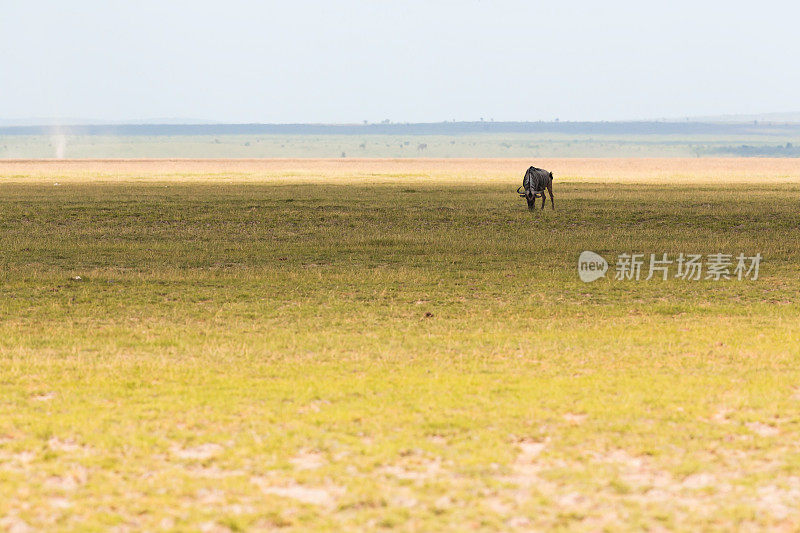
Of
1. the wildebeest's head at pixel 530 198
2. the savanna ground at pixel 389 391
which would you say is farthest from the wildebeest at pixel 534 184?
the savanna ground at pixel 389 391

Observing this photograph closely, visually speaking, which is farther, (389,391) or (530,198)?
(530,198)

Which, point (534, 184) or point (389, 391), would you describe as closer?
point (389, 391)

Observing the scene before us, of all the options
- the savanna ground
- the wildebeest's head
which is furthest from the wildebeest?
the savanna ground

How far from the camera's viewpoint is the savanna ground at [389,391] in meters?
→ 7.45

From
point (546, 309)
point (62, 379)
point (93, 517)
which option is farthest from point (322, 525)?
point (546, 309)

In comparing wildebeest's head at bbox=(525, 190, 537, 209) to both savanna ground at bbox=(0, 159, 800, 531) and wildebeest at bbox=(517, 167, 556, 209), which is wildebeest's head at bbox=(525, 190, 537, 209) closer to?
wildebeest at bbox=(517, 167, 556, 209)

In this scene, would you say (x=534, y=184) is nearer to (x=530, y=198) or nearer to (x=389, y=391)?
(x=530, y=198)

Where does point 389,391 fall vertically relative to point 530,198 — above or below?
below

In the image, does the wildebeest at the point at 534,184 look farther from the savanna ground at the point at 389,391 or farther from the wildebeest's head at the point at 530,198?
the savanna ground at the point at 389,391

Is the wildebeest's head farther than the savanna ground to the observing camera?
Yes

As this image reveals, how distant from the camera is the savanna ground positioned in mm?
7453

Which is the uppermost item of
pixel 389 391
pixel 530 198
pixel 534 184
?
pixel 534 184

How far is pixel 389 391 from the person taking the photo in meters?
11.2

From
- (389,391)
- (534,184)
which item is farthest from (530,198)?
(389,391)
